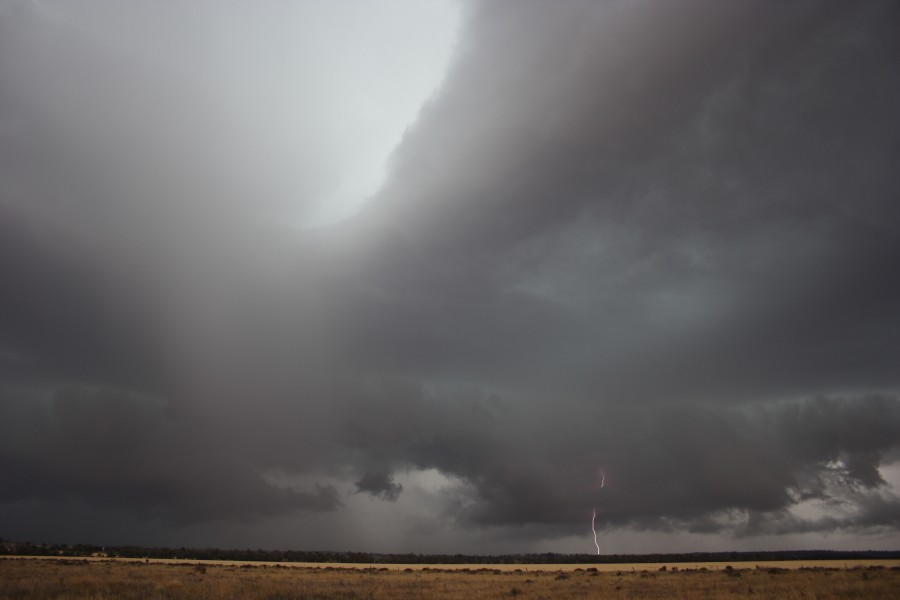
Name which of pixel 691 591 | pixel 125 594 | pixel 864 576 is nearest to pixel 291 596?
pixel 125 594

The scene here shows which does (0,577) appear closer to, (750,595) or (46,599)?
(46,599)

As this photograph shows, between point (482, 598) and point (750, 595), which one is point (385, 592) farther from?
point (750, 595)

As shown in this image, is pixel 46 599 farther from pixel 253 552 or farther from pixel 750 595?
pixel 253 552

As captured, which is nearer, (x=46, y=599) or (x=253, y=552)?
(x=46, y=599)

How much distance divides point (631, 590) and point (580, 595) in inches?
280

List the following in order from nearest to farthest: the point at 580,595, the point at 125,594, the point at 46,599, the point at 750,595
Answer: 1. the point at 46,599
2. the point at 125,594
3. the point at 750,595
4. the point at 580,595

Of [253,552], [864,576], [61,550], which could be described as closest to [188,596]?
[864,576]

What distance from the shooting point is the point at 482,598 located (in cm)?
4409

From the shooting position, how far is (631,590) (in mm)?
49562

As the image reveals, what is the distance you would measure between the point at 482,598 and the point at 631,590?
1502cm

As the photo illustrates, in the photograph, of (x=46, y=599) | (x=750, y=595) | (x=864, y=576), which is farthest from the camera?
(x=864, y=576)

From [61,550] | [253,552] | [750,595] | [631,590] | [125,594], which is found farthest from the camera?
[253,552]

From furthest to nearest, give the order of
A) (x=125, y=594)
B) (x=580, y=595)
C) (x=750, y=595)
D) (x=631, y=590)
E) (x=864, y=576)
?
1. (x=864, y=576)
2. (x=631, y=590)
3. (x=580, y=595)
4. (x=750, y=595)
5. (x=125, y=594)

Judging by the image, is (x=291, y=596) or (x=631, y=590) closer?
(x=291, y=596)
